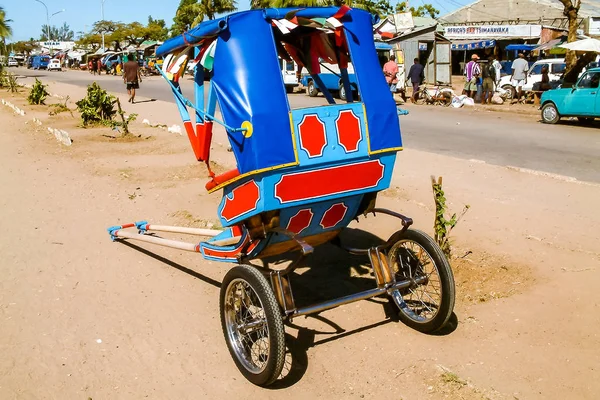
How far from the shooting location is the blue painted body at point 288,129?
3.67 metres

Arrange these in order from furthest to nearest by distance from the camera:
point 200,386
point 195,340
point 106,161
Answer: point 106,161 → point 195,340 → point 200,386

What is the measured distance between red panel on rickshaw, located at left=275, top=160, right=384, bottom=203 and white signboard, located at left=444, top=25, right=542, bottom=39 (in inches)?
1322

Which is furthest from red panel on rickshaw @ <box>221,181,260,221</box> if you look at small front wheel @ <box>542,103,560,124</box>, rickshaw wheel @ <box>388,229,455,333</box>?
small front wheel @ <box>542,103,560,124</box>

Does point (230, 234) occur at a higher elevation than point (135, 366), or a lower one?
higher

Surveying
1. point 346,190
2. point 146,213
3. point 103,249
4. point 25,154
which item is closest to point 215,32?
point 346,190

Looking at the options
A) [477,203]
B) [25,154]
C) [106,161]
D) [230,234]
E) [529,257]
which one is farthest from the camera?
[25,154]

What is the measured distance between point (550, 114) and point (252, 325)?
14.6 m

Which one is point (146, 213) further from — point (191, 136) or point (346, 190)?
point (346, 190)

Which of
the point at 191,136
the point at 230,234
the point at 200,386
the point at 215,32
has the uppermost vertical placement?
the point at 215,32

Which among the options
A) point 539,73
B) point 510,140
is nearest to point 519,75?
point 539,73

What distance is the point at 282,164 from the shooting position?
365 cm

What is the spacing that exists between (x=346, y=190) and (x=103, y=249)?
329cm

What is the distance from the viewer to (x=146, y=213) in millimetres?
7555

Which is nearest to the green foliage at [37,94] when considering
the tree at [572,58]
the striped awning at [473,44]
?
the tree at [572,58]
